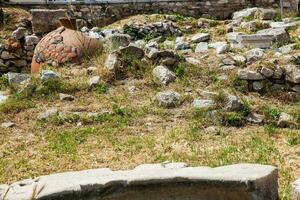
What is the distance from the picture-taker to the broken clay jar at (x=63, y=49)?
25.1 ft

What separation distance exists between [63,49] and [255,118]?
3.27 m

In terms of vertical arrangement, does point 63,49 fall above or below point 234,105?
above

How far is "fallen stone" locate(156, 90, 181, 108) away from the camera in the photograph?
6215 millimetres

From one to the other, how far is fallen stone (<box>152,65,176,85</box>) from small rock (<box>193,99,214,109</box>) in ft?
2.17

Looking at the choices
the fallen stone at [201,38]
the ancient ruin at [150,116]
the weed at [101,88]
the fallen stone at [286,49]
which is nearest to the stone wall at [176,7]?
the ancient ruin at [150,116]

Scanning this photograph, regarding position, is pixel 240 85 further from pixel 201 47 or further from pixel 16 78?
pixel 16 78

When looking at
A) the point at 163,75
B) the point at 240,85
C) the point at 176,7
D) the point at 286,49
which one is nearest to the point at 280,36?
the point at 286,49

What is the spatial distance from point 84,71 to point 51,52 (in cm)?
80

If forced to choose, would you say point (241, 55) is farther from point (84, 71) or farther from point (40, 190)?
point (40, 190)

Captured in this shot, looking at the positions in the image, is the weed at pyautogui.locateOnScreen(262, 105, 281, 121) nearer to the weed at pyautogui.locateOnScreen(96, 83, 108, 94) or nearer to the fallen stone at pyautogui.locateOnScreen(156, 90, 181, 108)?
the fallen stone at pyautogui.locateOnScreen(156, 90, 181, 108)

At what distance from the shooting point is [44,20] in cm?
977

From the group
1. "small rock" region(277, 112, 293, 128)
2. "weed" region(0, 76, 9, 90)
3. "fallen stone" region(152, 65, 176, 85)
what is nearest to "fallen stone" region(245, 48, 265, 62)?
"fallen stone" region(152, 65, 176, 85)

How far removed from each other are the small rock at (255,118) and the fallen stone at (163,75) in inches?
52.6

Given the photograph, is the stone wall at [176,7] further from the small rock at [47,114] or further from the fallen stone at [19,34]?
the small rock at [47,114]
